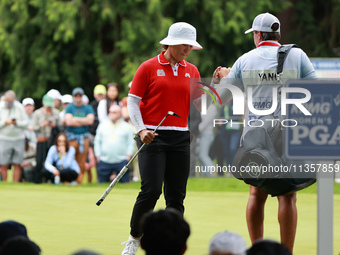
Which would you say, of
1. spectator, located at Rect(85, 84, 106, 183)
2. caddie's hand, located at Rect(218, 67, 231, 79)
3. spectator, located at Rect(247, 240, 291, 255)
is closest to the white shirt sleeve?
caddie's hand, located at Rect(218, 67, 231, 79)

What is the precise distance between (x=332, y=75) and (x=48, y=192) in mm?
6859

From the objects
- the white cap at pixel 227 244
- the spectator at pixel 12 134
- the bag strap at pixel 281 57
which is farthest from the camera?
the spectator at pixel 12 134

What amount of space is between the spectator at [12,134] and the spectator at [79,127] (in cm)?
84

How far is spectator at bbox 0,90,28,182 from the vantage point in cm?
1720

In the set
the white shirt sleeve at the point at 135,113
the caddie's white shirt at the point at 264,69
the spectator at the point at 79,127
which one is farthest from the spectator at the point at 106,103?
the caddie's white shirt at the point at 264,69

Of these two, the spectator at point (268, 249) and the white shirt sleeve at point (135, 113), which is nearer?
the spectator at point (268, 249)

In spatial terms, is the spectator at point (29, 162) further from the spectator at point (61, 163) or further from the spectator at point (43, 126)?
the spectator at point (61, 163)

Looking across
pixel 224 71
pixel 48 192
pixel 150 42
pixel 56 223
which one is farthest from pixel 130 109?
pixel 150 42

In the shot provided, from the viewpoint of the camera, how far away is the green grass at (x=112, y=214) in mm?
8823

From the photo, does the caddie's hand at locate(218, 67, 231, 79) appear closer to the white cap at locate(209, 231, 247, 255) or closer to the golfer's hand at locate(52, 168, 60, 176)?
the white cap at locate(209, 231, 247, 255)

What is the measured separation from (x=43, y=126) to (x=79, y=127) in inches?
29.4

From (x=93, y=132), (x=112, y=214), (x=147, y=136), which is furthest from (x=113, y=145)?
(x=147, y=136)

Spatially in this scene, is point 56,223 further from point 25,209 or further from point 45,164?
point 45,164

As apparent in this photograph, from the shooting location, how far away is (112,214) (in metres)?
11.6
